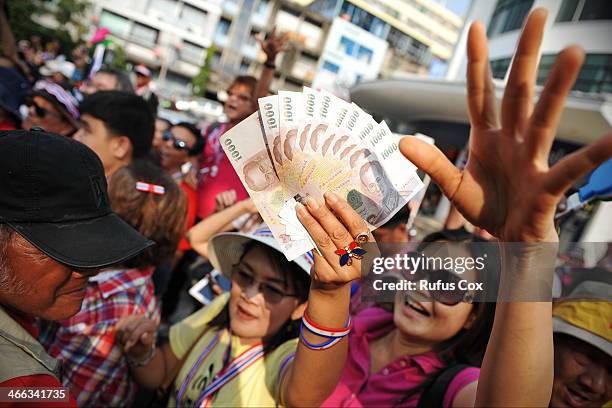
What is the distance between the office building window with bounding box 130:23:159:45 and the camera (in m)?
35.1

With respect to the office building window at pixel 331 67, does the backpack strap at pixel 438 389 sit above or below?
below

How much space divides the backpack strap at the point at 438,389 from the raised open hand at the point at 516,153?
69 cm

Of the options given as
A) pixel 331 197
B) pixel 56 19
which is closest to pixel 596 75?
pixel 331 197

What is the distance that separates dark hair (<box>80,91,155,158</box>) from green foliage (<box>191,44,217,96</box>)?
3555 centimetres

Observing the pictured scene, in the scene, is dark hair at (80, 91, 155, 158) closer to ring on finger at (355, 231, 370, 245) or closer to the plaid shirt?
the plaid shirt

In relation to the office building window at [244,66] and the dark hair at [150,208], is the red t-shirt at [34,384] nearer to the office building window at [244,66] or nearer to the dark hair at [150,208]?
the dark hair at [150,208]

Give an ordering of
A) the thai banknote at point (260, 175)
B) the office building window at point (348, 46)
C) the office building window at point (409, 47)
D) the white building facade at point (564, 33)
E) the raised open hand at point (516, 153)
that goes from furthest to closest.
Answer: the office building window at point (409, 47)
the office building window at point (348, 46)
the white building facade at point (564, 33)
the thai banknote at point (260, 175)
the raised open hand at point (516, 153)

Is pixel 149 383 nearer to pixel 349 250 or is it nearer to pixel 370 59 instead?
pixel 349 250

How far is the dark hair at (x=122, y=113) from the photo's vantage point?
257cm

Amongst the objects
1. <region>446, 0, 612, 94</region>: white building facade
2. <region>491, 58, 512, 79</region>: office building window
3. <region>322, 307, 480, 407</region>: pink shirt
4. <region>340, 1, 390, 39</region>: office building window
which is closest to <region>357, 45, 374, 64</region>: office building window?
<region>340, 1, 390, 39</region>: office building window

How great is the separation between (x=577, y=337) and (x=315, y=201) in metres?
1.20

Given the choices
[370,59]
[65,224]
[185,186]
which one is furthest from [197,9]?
[65,224]

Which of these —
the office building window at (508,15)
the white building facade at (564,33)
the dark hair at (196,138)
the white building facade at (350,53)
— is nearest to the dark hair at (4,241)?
the dark hair at (196,138)

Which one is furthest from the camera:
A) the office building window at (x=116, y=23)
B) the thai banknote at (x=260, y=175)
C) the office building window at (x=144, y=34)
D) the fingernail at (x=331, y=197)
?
the office building window at (x=144, y=34)
